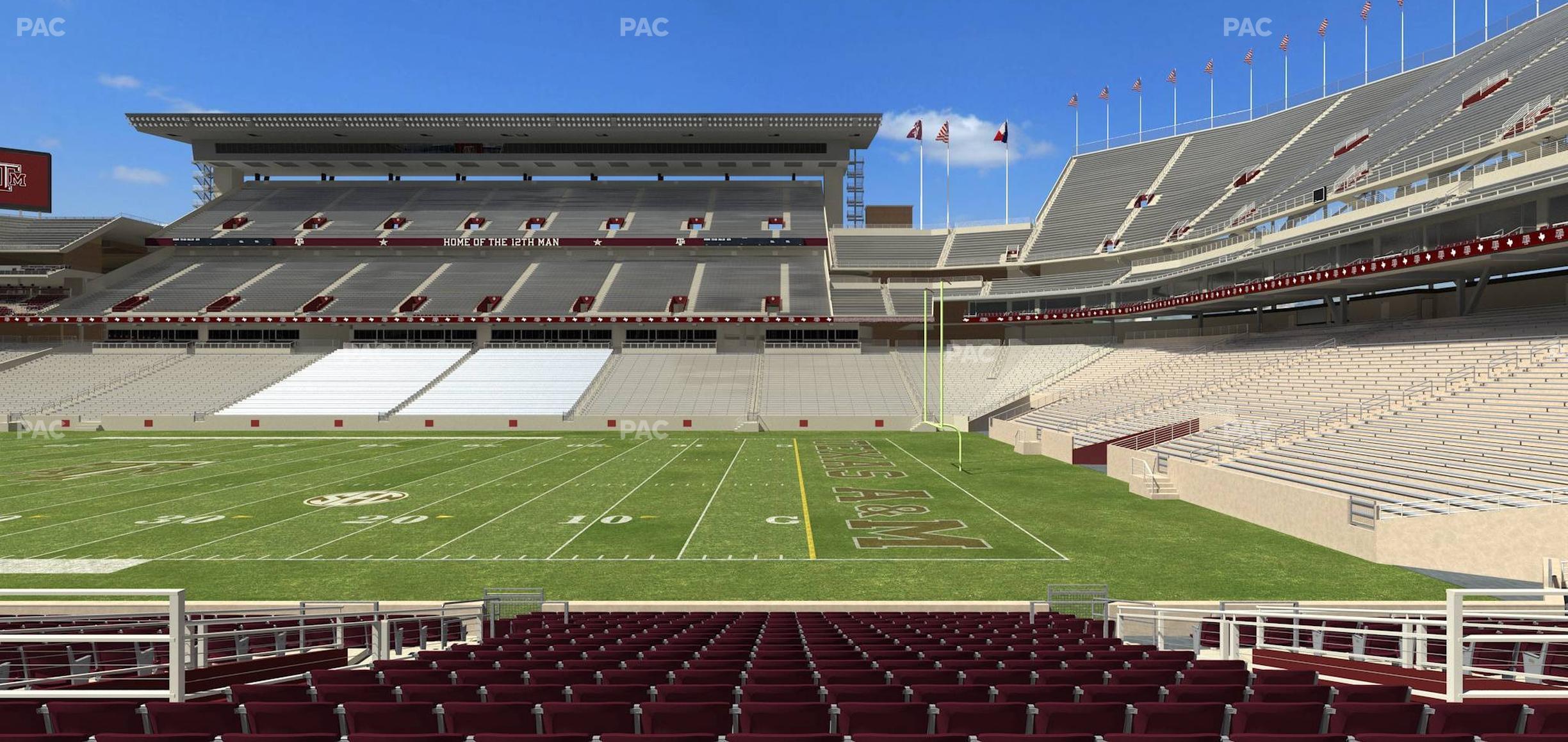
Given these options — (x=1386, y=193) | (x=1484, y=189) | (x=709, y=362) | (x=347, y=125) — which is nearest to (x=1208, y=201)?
(x=1386, y=193)

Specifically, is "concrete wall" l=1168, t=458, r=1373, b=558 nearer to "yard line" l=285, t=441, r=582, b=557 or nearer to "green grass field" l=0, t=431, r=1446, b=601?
"green grass field" l=0, t=431, r=1446, b=601

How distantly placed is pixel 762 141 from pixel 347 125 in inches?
1419

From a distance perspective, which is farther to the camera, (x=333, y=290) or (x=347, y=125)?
(x=347, y=125)

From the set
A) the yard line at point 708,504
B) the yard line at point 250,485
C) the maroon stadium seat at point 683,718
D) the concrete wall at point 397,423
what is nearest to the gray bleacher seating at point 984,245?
the concrete wall at point 397,423

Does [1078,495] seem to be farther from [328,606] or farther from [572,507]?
[328,606]

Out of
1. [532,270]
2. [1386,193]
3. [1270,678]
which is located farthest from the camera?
[532,270]

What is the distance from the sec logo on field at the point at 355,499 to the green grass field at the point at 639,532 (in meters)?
0.11

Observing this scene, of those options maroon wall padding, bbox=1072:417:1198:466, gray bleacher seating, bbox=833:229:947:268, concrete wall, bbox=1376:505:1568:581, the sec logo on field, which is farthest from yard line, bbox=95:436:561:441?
concrete wall, bbox=1376:505:1568:581

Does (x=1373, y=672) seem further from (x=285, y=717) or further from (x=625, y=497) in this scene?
(x=625, y=497)

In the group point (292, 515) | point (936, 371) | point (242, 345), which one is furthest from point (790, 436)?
point (242, 345)

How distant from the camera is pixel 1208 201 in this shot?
49.8 m

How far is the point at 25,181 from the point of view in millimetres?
57938

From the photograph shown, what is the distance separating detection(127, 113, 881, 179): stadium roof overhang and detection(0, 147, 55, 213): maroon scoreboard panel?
35.5ft

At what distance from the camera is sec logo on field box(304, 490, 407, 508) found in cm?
2062
